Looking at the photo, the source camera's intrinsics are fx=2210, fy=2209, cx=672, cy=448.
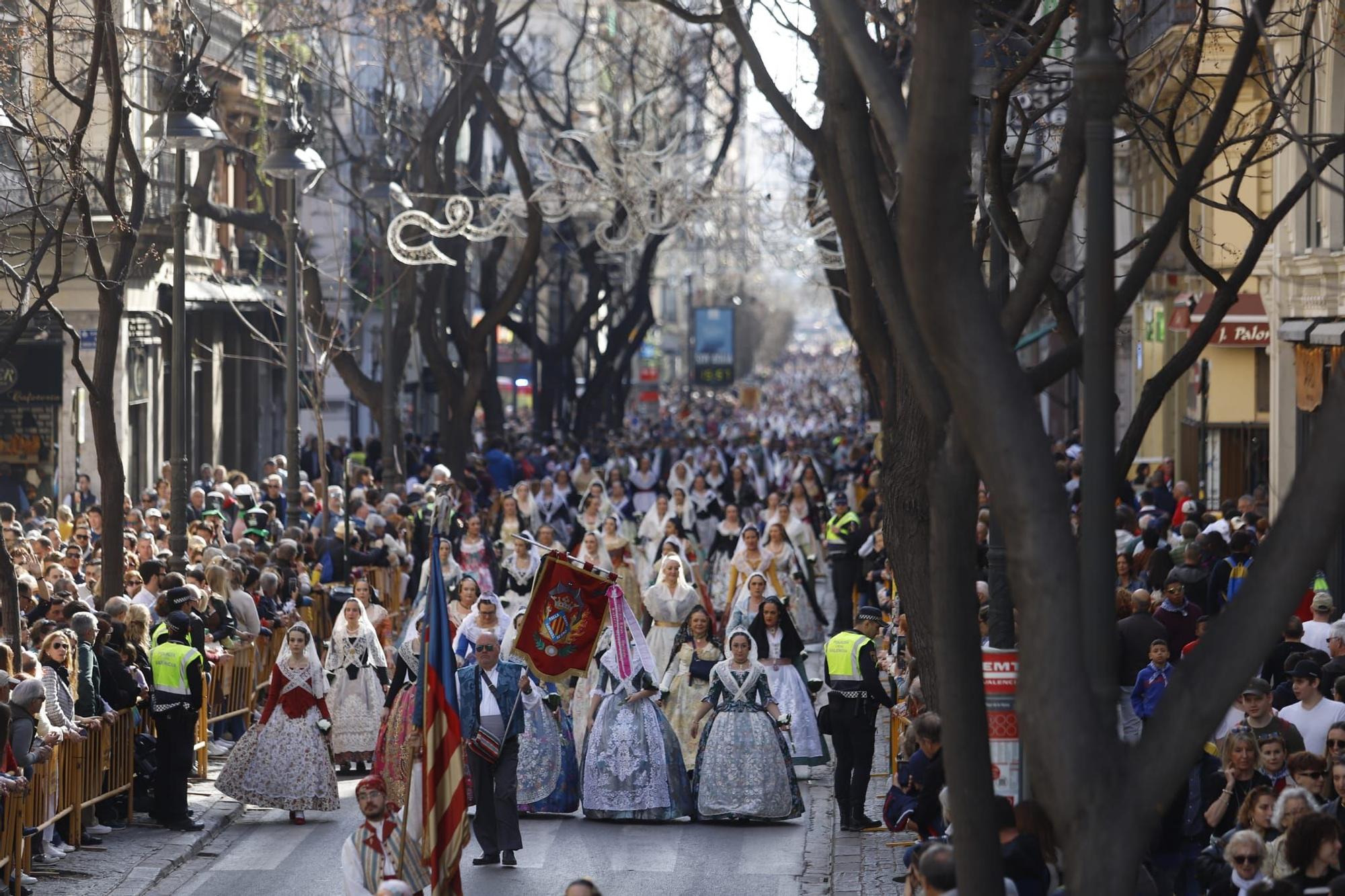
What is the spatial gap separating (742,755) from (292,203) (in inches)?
418

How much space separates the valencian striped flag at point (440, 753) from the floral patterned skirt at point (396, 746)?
7.36ft

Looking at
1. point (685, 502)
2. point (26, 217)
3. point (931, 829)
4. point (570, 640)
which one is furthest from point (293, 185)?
point (931, 829)

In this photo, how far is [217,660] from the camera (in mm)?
17016

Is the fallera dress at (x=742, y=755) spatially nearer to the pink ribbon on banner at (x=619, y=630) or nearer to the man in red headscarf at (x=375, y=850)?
the pink ribbon on banner at (x=619, y=630)

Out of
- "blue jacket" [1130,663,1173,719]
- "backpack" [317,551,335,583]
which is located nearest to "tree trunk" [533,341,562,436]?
"backpack" [317,551,335,583]

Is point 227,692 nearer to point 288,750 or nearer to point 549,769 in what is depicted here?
point 288,750

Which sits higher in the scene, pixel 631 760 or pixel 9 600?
pixel 9 600

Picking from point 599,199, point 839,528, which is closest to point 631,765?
point 839,528

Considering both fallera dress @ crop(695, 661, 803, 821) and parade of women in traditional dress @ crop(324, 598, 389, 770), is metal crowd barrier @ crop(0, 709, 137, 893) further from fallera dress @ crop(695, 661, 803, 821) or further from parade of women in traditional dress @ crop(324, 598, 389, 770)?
fallera dress @ crop(695, 661, 803, 821)

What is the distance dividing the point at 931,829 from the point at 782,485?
28.0 metres

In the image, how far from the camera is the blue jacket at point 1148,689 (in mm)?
13422

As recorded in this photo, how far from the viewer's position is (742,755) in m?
15.4

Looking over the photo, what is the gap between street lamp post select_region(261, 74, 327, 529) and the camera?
22.0 metres

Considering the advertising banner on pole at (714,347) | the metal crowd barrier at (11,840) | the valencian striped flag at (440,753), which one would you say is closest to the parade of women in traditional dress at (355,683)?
the valencian striped flag at (440,753)
